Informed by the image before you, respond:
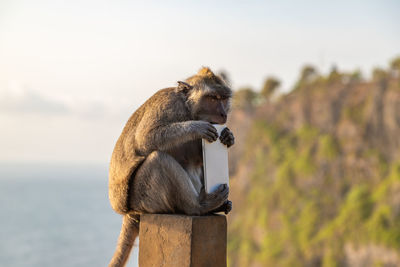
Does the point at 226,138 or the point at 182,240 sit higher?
the point at 226,138

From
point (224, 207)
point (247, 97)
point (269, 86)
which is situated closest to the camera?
point (224, 207)

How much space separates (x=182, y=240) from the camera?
4051mm

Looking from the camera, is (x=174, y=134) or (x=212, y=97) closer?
(x=174, y=134)

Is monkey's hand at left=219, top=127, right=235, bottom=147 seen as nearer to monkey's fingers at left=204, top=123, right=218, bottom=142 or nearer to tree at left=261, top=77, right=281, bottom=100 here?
monkey's fingers at left=204, top=123, right=218, bottom=142

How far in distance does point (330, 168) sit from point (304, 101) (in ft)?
14.4

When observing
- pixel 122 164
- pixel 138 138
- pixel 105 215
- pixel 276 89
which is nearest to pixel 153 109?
pixel 138 138

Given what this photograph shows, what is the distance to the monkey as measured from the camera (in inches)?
162

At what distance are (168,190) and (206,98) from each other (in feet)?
2.91

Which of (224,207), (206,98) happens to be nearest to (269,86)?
(206,98)

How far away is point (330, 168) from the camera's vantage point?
26.8 metres

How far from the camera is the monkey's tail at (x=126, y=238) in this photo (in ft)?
14.9

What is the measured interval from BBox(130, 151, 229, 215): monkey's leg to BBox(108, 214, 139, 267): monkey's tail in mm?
394

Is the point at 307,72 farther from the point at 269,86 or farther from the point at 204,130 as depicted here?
the point at 204,130

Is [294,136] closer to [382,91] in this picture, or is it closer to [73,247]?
[382,91]
